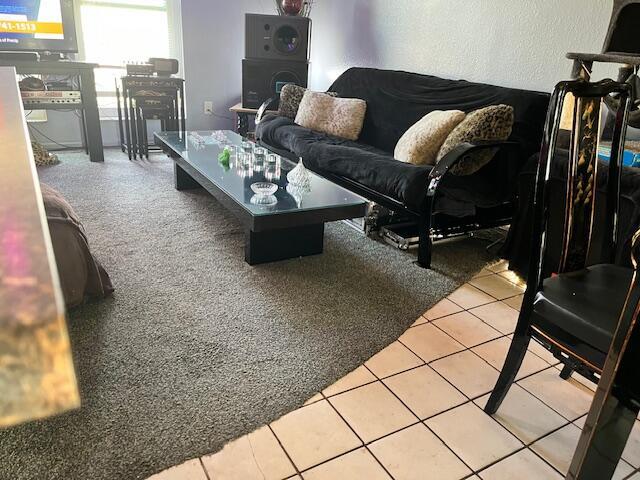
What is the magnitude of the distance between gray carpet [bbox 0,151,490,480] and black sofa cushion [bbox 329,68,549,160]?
693mm

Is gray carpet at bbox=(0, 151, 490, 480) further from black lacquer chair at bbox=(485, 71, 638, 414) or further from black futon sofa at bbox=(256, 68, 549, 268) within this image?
black lacquer chair at bbox=(485, 71, 638, 414)

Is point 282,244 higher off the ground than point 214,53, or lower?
lower

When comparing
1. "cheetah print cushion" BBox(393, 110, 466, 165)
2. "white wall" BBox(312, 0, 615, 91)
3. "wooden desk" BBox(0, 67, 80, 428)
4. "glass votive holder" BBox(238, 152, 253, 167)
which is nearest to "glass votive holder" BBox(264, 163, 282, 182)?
"glass votive holder" BBox(238, 152, 253, 167)

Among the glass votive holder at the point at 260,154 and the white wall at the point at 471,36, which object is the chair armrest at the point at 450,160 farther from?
the glass votive holder at the point at 260,154

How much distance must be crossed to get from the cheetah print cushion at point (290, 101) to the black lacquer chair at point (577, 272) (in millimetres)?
2597

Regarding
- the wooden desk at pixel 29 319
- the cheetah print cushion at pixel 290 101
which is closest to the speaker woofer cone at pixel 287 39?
the cheetah print cushion at pixel 290 101

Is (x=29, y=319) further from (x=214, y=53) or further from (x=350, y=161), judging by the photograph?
(x=214, y=53)

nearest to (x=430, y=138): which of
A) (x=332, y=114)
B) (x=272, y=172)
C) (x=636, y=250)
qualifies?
(x=272, y=172)

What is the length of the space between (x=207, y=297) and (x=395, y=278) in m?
0.82

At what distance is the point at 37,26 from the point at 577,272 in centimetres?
392

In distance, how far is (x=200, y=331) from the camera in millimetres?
1699

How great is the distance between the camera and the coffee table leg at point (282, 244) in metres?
2.19

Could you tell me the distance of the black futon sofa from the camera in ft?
7.52

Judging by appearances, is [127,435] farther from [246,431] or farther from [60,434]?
[246,431]
